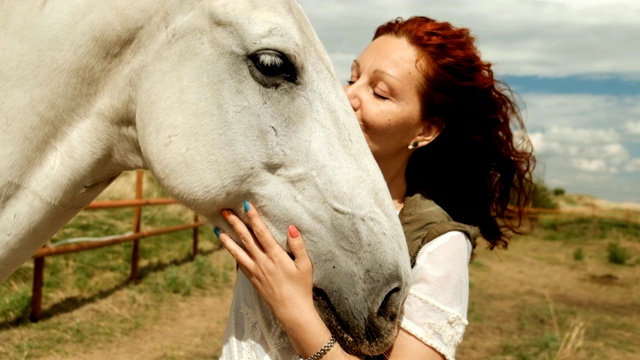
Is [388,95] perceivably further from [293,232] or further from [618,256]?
[618,256]

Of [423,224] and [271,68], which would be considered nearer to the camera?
[271,68]

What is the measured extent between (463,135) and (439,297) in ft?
1.96

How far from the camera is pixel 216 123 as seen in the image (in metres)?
1.36

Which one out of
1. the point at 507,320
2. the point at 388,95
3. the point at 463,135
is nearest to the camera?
the point at 388,95

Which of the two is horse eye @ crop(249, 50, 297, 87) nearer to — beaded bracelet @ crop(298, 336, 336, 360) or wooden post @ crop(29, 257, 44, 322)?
beaded bracelet @ crop(298, 336, 336, 360)

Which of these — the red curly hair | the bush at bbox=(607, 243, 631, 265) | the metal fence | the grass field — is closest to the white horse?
the red curly hair

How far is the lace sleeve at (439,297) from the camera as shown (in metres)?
1.48

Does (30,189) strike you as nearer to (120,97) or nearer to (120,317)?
(120,97)

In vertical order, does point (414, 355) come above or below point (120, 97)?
below

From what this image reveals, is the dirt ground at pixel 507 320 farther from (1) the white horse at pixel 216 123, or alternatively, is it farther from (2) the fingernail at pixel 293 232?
(2) the fingernail at pixel 293 232

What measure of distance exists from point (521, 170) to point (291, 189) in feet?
3.10

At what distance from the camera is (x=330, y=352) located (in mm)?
1361

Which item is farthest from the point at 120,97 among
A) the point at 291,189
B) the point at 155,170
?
the point at 291,189

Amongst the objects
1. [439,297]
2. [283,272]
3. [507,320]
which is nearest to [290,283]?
[283,272]
